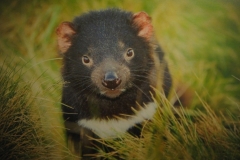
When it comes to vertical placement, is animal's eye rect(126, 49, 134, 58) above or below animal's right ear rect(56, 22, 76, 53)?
below

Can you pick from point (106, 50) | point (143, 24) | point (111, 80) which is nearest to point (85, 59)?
point (106, 50)

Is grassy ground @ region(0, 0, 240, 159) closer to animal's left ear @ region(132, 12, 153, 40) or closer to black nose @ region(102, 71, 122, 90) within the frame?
animal's left ear @ region(132, 12, 153, 40)

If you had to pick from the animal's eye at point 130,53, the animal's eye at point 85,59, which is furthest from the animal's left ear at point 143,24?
the animal's eye at point 85,59

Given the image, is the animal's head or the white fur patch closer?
the animal's head

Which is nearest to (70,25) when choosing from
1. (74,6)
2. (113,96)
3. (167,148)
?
(74,6)

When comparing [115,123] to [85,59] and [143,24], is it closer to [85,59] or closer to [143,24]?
[85,59]

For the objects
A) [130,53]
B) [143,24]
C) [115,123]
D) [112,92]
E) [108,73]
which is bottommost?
[115,123]

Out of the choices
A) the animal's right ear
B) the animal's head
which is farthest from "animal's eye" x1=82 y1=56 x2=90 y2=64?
the animal's right ear
